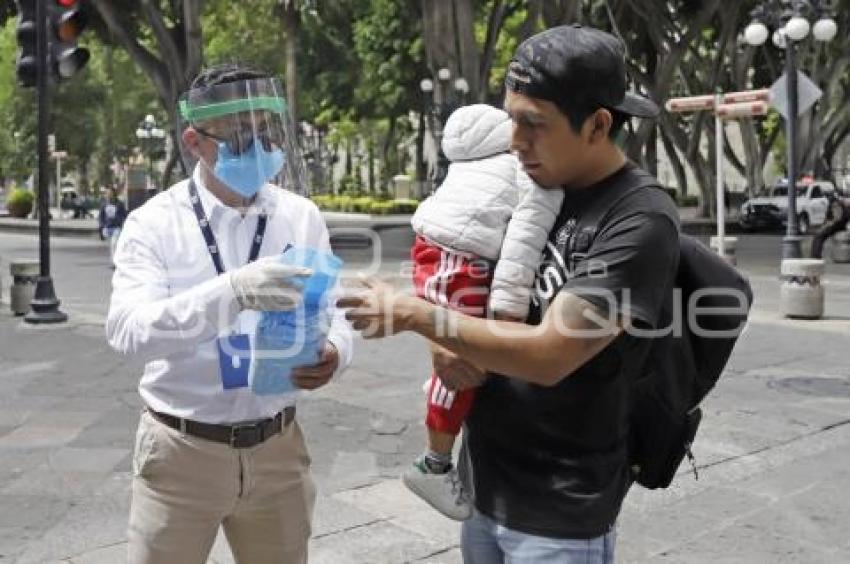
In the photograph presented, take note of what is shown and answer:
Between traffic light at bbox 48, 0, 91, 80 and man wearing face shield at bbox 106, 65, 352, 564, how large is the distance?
8.88m

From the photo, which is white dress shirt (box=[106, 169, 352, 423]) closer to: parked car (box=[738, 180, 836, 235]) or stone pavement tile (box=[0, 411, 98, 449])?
stone pavement tile (box=[0, 411, 98, 449])

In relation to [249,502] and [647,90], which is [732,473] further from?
[647,90]

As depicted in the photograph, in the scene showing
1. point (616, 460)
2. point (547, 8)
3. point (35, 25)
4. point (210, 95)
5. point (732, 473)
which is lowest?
point (732, 473)

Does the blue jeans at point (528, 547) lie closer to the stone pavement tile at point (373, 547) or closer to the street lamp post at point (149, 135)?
the stone pavement tile at point (373, 547)

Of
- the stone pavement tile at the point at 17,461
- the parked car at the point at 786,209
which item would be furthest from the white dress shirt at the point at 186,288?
the parked car at the point at 786,209

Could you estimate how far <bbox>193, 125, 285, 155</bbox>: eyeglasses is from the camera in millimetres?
2414

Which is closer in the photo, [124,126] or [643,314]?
[643,314]

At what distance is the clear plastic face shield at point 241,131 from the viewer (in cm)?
240

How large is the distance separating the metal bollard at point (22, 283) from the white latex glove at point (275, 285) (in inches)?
417

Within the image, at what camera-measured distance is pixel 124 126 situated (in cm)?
5859

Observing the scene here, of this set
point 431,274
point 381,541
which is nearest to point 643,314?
A: point 431,274

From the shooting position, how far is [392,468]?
17.9ft

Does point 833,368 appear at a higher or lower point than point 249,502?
lower

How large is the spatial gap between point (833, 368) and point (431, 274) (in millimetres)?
7027
